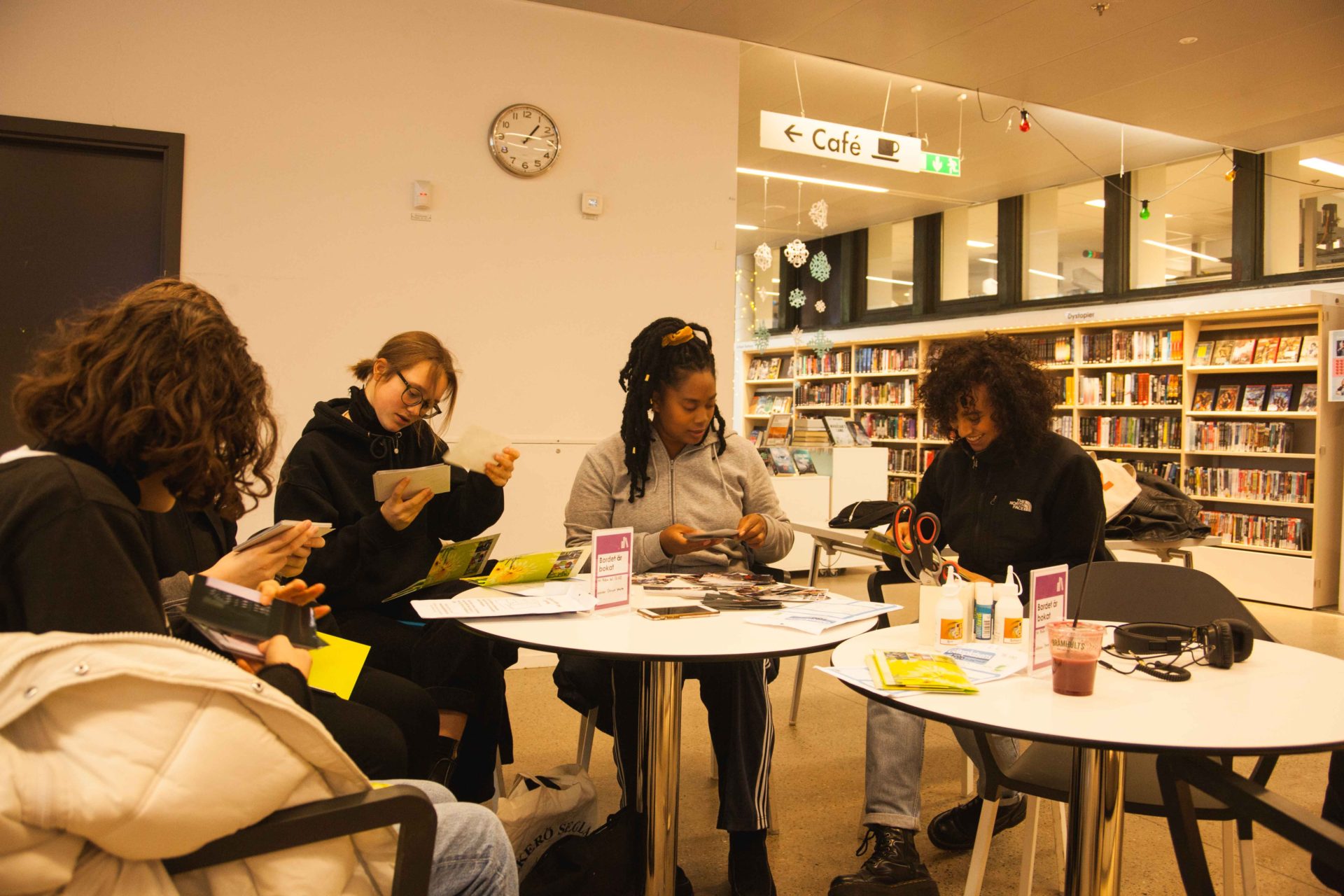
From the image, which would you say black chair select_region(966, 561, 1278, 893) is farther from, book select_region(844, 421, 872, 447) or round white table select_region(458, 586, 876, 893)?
book select_region(844, 421, 872, 447)

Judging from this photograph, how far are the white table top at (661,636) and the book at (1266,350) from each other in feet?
Answer: 19.2

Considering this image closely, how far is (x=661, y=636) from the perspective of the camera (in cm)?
159

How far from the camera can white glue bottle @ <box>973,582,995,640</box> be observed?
1600 mm

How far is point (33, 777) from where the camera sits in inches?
27.8

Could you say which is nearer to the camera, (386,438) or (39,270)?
(386,438)

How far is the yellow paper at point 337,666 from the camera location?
56.3 inches

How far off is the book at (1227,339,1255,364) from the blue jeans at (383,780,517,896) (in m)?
6.84

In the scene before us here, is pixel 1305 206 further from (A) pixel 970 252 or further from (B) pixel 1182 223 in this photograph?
(A) pixel 970 252

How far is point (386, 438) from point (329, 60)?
87.3 inches

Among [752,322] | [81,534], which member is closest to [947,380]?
[81,534]

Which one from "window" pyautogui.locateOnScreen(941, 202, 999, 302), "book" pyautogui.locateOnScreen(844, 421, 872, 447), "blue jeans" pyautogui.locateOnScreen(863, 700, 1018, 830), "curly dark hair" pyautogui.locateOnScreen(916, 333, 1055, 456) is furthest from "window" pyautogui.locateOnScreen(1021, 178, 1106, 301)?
"blue jeans" pyautogui.locateOnScreen(863, 700, 1018, 830)

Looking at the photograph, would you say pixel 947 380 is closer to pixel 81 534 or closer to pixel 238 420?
pixel 238 420

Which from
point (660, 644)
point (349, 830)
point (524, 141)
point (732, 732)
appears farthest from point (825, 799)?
point (524, 141)

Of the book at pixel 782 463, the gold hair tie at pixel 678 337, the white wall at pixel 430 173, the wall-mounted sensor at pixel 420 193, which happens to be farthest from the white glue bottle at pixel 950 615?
the book at pixel 782 463
